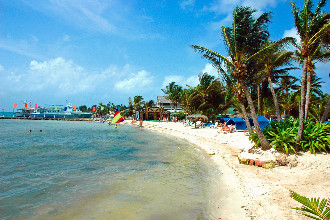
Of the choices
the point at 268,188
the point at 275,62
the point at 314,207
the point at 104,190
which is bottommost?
the point at 104,190

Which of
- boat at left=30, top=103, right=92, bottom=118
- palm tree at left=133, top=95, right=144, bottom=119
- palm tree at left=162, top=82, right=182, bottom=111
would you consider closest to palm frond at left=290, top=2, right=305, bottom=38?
palm tree at left=162, top=82, right=182, bottom=111

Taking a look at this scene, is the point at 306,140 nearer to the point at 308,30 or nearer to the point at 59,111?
the point at 308,30

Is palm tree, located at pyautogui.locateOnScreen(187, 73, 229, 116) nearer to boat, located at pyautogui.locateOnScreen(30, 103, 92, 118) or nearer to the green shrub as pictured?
the green shrub

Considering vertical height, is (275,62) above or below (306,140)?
above

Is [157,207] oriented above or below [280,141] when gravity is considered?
below

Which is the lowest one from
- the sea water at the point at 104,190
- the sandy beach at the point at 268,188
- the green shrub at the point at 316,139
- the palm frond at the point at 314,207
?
the sea water at the point at 104,190

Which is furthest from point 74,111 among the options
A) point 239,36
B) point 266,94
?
point 239,36

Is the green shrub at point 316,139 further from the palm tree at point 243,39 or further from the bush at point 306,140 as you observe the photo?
the palm tree at point 243,39

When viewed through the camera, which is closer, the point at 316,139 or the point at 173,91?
the point at 316,139

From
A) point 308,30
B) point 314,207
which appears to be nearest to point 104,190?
point 314,207

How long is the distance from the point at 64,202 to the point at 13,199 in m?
1.83

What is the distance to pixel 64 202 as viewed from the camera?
243 inches

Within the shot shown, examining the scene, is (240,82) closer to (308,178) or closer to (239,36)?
(239,36)

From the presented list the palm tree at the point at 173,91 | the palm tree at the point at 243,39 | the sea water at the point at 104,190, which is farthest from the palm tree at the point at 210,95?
the sea water at the point at 104,190
